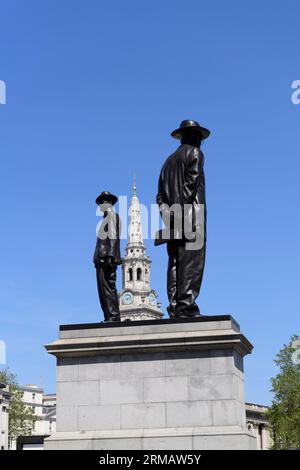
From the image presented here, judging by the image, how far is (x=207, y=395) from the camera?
15.3 meters

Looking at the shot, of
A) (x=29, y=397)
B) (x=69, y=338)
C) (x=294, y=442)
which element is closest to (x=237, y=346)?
(x=69, y=338)

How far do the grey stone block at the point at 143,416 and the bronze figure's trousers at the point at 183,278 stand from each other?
202 centimetres

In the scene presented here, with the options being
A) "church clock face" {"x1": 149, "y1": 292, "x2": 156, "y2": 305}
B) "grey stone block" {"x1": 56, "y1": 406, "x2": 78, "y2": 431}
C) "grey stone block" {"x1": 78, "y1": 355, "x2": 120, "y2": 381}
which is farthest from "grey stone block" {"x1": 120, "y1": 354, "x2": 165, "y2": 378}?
"church clock face" {"x1": 149, "y1": 292, "x2": 156, "y2": 305}

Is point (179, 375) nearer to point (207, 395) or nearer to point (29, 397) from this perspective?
point (207, 395)

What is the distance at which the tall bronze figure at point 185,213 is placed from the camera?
16578 mm

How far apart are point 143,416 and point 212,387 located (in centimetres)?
153

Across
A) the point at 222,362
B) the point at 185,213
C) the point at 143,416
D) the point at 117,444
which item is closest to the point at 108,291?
the point at 185,213

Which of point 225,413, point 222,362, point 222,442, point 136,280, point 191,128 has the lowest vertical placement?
point 222,442

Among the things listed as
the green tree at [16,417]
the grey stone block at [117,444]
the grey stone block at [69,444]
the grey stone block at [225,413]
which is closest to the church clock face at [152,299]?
the green tree at [16,417]

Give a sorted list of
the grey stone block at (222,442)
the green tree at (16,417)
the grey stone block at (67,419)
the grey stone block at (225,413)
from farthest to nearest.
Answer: the green tree at (16,417), the grey stone block at (67,419), the grey stone block at (225,413), the grey stone block at (222,442)

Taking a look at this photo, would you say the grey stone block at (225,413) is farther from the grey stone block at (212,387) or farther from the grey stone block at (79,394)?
the grey stone block at (79,394)

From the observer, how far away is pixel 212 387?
50.4ft

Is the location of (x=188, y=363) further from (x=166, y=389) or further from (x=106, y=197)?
(x=106, y=197)
